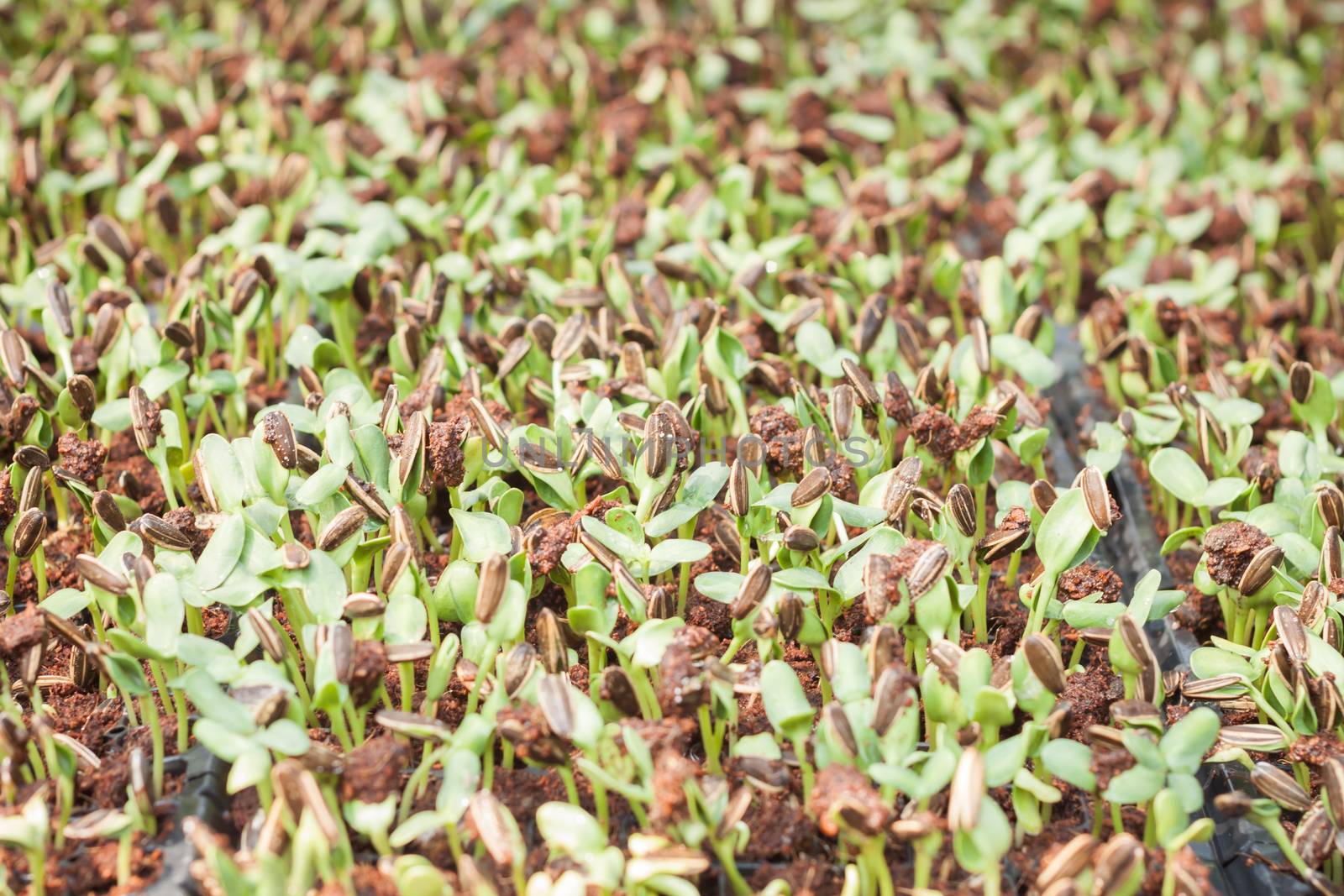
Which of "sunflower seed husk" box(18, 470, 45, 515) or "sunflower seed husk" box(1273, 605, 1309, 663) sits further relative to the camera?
"sunflower seed husk" box(18, 470, 45, 515)

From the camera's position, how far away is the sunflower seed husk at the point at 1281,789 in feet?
3.66

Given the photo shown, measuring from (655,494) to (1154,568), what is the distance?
0.66 meters

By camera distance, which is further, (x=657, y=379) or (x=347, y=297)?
(x=347, y=297)

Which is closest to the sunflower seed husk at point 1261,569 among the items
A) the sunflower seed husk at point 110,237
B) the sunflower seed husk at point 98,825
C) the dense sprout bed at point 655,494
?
the dense sprout bed at point 655,494

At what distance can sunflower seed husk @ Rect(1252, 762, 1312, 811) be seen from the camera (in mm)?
1114

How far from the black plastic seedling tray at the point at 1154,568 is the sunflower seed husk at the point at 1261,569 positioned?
15 centimetres

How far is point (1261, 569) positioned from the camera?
124 cm

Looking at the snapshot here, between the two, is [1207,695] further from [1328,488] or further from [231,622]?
[231,622]

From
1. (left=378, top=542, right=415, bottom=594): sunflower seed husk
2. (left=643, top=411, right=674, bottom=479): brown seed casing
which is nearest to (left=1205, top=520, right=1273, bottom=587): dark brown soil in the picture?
(left=643, top=411, right=674, bottom=479): brown seed casing

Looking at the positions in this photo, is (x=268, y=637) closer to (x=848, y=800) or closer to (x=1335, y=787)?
(x=848, y=800)

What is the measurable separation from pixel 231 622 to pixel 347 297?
0.54 m

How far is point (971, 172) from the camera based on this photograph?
2480 mm

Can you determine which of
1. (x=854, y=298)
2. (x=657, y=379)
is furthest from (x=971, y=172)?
(x=657, y=379)

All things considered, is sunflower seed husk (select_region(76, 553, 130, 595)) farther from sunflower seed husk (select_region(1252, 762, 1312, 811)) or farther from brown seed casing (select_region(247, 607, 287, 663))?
sunflower seed husk (select_region(1252, 762, 1312, 811))
